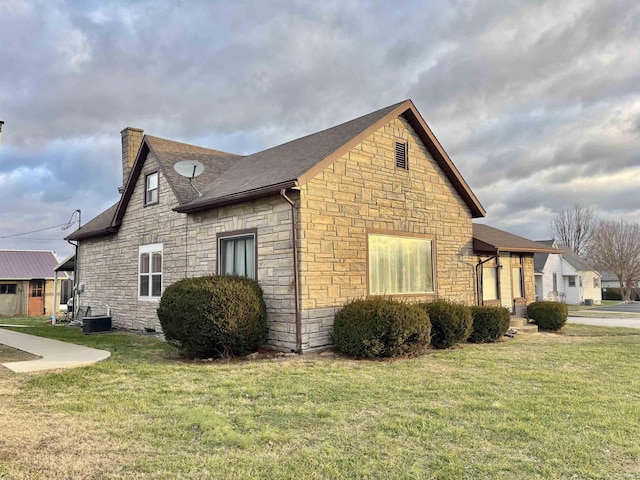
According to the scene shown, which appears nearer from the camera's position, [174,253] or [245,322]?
[245,322]

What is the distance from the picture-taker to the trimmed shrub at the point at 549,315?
14969mm

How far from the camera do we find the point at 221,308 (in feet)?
28.1

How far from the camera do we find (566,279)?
1518 inches

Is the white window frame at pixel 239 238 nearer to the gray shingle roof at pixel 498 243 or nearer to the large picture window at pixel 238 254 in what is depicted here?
the large picture window at pixel 238 254

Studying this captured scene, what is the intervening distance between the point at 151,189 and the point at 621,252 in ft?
149

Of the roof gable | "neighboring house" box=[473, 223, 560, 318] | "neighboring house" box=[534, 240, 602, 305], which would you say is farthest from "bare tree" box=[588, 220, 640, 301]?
the roof gable

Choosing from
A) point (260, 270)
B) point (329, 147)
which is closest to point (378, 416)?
point (260, 270)

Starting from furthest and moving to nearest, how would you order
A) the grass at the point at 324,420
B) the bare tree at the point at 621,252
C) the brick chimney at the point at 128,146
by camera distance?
the bare tree at the point at 621,252 → the brick chimney at the point at 128,146 → the grass at the point at 324,420

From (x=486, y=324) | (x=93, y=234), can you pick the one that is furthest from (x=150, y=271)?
(x=486, y=324)

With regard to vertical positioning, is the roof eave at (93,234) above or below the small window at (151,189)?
below

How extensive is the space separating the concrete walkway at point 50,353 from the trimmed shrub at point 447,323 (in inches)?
274

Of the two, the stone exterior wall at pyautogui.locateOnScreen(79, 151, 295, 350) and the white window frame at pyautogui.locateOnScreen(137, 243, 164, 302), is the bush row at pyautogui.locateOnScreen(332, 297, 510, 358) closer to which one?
the stone exterior wall at pyautogui.locateOnScreen(79, 151, 295, 350)

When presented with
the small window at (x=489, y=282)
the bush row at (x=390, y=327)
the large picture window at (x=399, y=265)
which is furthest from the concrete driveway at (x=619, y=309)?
the bush row at (x=390, y=327)

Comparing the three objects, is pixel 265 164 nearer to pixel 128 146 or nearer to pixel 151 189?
pixel 151 189
